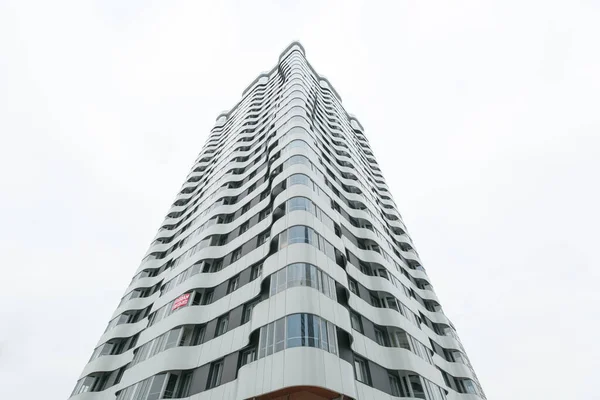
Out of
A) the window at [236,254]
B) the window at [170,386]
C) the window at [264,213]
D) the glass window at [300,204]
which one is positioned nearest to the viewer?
the window at [170,386]

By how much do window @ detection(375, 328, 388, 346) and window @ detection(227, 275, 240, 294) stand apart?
1151cm

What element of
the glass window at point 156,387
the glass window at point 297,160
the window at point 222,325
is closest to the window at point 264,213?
the glass window at point 297,160

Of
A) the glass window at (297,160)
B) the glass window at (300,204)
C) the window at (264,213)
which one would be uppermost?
the glass window at (297,160)

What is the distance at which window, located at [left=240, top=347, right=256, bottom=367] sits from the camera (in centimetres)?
1933

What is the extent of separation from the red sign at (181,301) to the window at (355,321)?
13.3m

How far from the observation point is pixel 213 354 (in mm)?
20875

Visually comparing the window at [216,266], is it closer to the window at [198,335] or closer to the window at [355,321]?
the window at [198,335]

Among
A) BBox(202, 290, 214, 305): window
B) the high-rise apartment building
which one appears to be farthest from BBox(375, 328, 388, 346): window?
BBox(202, 290, 214, 305): window

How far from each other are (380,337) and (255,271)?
11.1m

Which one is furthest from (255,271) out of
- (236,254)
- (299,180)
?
(299,180)

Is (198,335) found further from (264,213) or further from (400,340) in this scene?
(400,340)

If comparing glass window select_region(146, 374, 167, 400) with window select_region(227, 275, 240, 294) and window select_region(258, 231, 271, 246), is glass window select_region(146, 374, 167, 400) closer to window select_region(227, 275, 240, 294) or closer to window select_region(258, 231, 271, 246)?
window select_region(227, 275, 240, 294)

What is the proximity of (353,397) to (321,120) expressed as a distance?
38735mm

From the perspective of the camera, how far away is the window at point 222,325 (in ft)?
73.7
